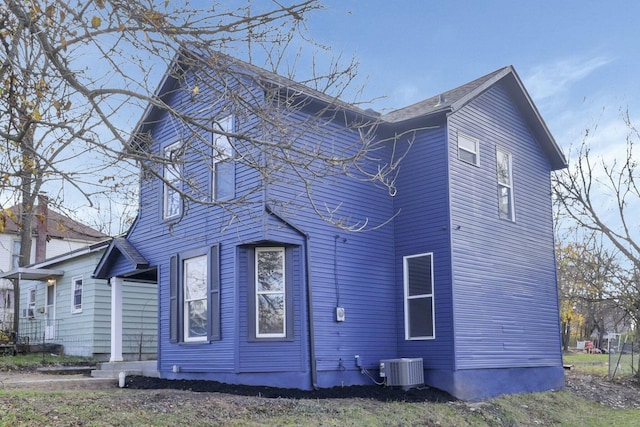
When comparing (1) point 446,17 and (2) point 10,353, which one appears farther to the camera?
(2) point 10,353

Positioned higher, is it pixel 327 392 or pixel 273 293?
pixel 273 293

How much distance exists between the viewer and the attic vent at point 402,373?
13125 mm

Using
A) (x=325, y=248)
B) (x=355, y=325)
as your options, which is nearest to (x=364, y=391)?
(x=355, y=325)

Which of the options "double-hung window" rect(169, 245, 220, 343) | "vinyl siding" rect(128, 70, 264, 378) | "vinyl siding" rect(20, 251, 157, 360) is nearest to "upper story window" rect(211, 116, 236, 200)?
"vinyl siding" rect(128, 70, 264, 378)

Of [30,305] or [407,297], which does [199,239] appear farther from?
[30,305]

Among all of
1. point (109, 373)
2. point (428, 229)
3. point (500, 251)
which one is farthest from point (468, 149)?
point (109, 373)

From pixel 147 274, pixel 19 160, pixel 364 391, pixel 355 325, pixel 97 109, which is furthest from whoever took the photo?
pixel 147 274

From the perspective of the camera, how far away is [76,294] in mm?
22031

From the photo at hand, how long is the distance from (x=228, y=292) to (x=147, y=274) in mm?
4725

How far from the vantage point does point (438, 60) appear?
47.1 feet

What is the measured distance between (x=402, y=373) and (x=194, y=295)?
4.48 metres

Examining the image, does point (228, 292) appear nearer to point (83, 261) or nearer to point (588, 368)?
point (83, 261)

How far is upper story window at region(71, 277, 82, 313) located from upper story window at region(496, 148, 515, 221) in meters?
13.3

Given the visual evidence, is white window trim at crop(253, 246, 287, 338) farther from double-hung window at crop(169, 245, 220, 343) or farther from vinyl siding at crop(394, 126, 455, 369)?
vinyl siding at crop(394, 126, 455, 369)
